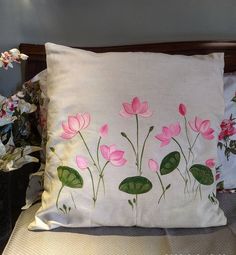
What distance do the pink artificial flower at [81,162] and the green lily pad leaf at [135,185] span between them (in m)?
0.11

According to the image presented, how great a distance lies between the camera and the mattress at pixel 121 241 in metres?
0.85

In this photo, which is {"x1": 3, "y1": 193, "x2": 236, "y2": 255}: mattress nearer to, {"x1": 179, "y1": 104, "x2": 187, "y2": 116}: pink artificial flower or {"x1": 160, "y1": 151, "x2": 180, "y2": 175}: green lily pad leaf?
{"x1": 160, "y1": 151, "x2": 180, "y2": 175}: green lily pad leaf

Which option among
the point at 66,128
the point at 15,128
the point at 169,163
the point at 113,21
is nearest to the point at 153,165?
the point at 169,163

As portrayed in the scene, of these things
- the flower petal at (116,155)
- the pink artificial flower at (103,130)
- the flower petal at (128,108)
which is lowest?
the flower petal at (116,155)

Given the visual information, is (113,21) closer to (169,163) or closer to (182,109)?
(182,109)

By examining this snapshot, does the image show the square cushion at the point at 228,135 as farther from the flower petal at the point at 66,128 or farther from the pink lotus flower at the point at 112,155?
the flower petal at the point at 66,128

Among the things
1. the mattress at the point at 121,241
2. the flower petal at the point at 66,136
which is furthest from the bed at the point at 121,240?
the flower petal at the point at 66,136

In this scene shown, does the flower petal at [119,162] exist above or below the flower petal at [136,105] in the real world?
below

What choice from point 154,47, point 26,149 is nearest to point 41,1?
point 154,47

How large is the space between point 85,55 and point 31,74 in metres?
0.42

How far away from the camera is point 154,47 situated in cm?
127

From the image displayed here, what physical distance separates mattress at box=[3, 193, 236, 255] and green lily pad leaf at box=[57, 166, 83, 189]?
128 millimetres

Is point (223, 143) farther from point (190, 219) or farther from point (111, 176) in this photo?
point (111, 176)

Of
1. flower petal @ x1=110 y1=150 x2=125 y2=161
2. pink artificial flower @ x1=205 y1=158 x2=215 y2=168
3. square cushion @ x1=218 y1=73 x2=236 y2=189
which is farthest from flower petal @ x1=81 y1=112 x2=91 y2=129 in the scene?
square cushion @ x1=218 y1=73 x2=236 y2=189
